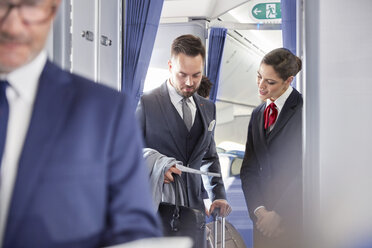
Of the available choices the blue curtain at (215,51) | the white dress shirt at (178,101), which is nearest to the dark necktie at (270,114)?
the white dress shirt at (178,101)

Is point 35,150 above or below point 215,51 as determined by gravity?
below

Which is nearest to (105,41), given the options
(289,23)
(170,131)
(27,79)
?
(170,131)

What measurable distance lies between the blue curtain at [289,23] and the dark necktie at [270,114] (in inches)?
154

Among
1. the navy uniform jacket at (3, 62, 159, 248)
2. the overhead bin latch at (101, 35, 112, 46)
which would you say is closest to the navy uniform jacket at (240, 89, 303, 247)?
the overhead bin latch at (101, 35, 112, 46)

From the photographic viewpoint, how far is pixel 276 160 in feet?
10.6

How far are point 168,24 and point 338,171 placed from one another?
6.93 metres

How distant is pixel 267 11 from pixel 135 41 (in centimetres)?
654

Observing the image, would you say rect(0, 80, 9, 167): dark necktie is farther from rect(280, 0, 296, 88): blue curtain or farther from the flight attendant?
rect(280, 0, 296, 88): blue curtain

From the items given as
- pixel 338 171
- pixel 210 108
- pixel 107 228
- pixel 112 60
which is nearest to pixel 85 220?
pixel 107 228

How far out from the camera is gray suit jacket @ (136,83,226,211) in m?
3.25

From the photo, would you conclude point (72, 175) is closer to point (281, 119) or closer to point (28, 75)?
point (28, 75)

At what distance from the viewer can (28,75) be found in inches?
45.7

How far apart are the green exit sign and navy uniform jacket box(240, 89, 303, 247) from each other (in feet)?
24.4

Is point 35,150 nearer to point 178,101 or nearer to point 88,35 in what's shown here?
point 88,35
